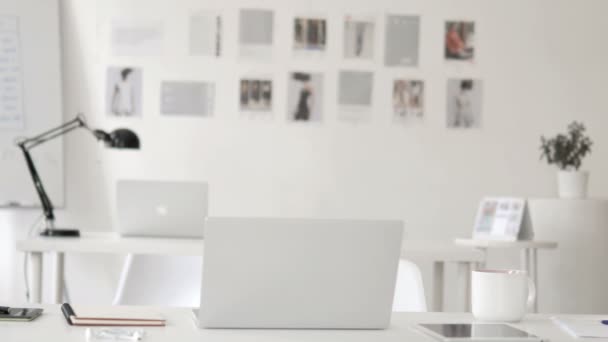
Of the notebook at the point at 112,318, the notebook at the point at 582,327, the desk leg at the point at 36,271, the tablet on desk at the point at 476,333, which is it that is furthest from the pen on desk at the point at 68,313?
the desk leg at the point at 36,271

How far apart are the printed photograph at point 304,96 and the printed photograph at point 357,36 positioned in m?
0.21

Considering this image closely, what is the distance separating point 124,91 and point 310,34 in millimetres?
1018

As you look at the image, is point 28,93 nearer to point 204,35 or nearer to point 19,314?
point 204,35

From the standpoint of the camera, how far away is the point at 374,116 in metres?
4.77

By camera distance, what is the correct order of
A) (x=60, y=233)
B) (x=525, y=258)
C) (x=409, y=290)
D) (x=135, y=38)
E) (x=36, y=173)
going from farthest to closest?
(x=135, y=38)
(x=525, y=258)
(x=36, y=173)
(x=60, y=233)
(x=409, y=290)

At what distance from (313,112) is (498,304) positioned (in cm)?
324

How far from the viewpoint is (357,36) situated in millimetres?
4770

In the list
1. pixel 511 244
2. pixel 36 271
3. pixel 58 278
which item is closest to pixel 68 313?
pixel 36 271

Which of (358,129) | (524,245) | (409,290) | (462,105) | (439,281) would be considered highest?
(462,105)

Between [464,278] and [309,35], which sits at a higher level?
[309,35]

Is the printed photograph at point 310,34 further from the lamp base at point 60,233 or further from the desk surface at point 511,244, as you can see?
the lamp base at point 60,233

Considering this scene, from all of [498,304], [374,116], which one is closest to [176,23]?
[374,116]

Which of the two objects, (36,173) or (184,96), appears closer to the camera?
(36,173)

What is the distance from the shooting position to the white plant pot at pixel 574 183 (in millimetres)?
4254
